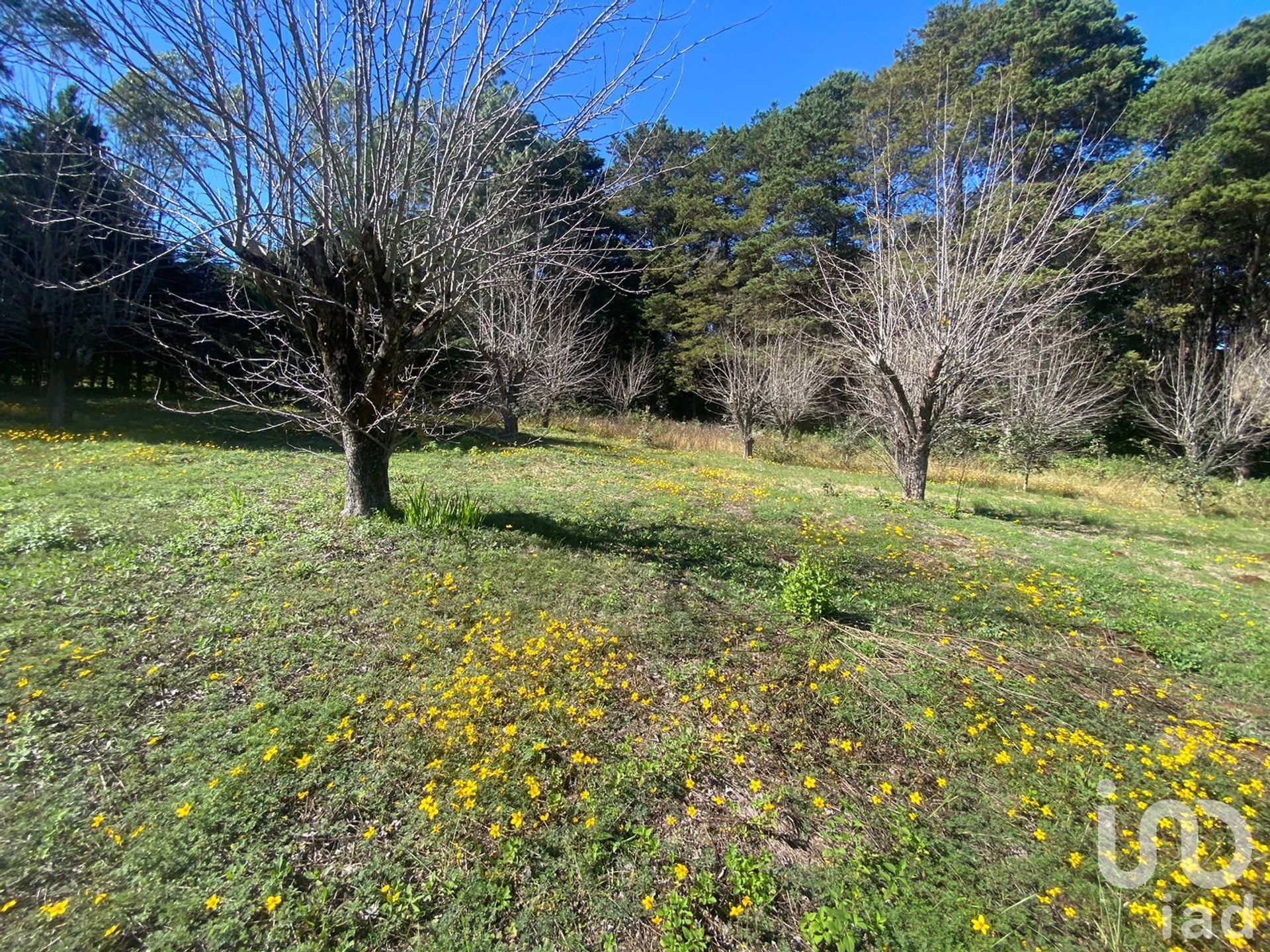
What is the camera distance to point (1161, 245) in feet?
61.2

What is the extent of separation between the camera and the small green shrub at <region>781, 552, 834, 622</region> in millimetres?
4116

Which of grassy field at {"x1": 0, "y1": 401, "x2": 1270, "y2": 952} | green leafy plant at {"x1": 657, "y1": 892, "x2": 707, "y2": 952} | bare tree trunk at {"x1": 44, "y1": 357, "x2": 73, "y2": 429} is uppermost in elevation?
bare tree trunk at {"x1": 44, "y1": 357, "x2": 73, "y2": 429}

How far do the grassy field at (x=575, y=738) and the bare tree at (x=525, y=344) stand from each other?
8.99 m

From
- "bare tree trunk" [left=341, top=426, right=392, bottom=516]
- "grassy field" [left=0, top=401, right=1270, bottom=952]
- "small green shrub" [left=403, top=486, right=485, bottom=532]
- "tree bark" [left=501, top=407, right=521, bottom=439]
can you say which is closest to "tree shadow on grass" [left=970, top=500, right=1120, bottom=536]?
"grassy field" [left=0, top=401, right=1270, bottom=952]

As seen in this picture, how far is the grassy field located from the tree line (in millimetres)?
1720

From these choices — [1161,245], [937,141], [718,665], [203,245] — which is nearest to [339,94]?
[203,245]

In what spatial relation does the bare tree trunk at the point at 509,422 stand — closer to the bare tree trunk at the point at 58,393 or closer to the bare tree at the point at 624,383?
the bare tree at the point at 624,383

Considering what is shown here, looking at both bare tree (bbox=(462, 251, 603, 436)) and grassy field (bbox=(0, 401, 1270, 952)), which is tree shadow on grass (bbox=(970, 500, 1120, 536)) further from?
bare tree (bbox=(462, 251, 603, 436))

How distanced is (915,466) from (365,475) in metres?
8.94

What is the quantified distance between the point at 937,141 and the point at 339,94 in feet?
29.0

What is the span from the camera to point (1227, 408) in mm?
13180

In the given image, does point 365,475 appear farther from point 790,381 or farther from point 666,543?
point 790,381

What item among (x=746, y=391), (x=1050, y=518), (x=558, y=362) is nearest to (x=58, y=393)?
(x=558, y=362)

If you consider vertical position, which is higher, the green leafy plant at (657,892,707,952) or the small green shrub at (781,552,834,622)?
the small green shrub at (781,552,834,622)
